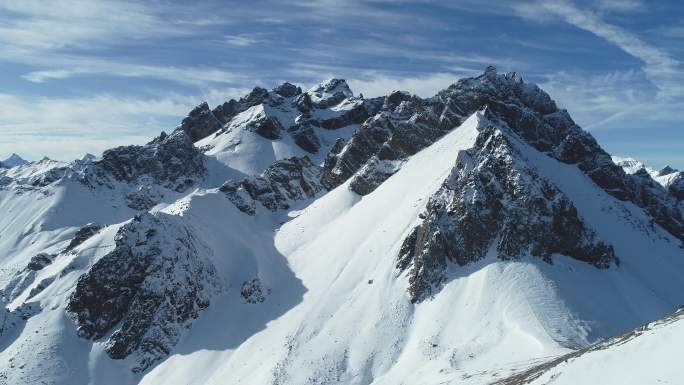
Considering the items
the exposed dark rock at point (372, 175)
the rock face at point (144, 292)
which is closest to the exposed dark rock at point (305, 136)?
the exposed dark rock at point (372, 175)

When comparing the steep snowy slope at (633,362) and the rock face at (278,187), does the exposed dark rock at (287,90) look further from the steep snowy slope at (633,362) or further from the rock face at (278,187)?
the steep snowy slope at (633,362)

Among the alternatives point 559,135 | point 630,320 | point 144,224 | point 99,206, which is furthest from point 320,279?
point 99,206

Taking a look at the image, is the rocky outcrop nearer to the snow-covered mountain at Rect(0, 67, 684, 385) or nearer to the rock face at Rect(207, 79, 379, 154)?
the rock face at Rect(207, 79, 379, 154)

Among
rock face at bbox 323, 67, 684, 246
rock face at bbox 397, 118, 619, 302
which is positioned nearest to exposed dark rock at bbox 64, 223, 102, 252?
rock face at bbox 323, 67, 684, 246

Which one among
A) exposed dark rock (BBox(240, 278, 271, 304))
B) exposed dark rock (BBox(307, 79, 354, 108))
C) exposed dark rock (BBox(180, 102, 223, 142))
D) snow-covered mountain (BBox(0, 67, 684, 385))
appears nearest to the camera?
snow-covered mountain (BBox(0, 67, 684, 385))

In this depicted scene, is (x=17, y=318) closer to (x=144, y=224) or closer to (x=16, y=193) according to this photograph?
(x=144, y=224)
